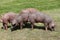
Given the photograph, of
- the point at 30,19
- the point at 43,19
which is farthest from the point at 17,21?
the point at 43,19

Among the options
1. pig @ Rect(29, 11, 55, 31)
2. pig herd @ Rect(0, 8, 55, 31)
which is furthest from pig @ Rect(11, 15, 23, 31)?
pig @ Rect(29, 11, 55, 31)

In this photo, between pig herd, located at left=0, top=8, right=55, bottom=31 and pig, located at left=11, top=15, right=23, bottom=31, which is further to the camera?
pig, located at left=11, top=15, right=23, bottom=31

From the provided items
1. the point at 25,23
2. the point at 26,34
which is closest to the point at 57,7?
the point at 25,23

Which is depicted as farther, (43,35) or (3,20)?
(3,20)

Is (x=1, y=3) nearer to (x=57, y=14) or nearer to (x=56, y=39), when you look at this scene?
(x=57, y=14)

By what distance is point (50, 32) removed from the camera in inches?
500

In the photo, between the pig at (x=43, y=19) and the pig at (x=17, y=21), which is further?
the pig at (x=17, y=21)

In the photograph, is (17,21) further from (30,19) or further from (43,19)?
(43,19)

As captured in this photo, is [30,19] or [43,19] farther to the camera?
[30,19]

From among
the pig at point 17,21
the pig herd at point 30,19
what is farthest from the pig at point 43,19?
the pig at point 17,21

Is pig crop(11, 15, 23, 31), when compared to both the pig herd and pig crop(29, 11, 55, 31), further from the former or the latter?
pig crop(29, 11, 55, 31)

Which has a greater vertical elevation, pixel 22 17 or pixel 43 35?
pixel 22 17

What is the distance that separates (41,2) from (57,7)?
2915 millimetres

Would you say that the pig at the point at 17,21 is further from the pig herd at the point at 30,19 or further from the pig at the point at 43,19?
the pig at the point at 43,19
